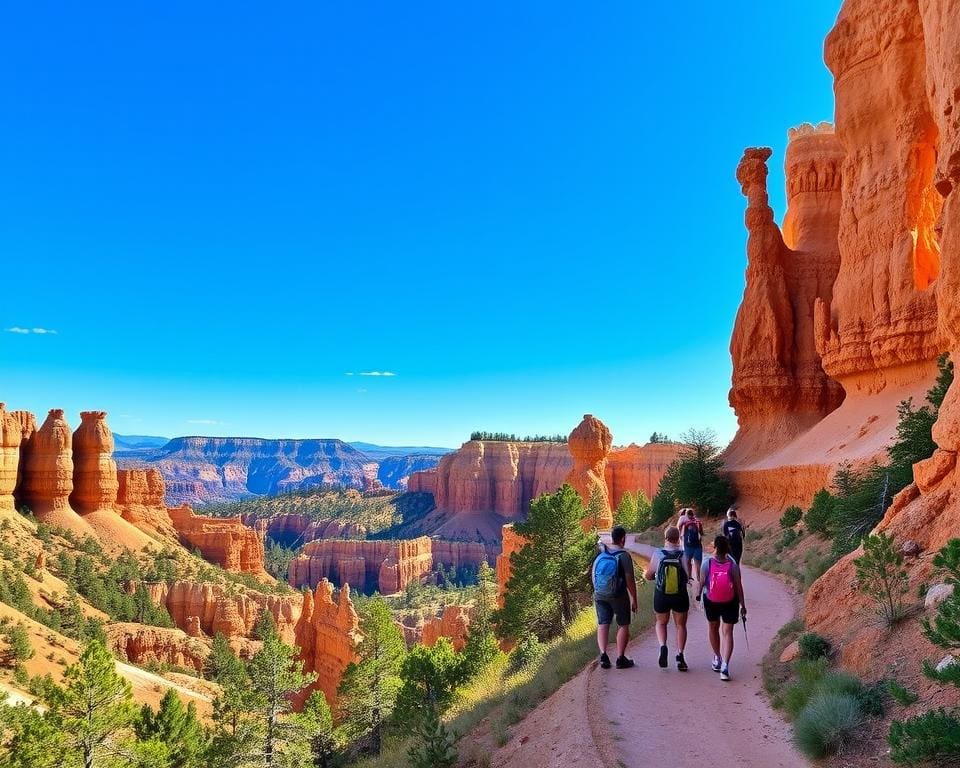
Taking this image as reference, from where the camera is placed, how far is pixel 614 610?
8.06 m

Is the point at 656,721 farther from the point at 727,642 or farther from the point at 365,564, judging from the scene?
the point at 365,564

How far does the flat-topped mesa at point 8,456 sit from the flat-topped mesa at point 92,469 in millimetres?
Result: 5332

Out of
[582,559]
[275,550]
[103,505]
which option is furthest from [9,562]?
[275,550]

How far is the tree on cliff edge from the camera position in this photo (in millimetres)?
21188

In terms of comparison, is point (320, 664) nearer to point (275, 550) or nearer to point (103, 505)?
point (103, 505)

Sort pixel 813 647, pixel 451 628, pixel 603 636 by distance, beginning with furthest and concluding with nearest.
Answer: pixel 451 628 → pixel 603 636 → pixel 813 647

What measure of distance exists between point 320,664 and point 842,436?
115 feet

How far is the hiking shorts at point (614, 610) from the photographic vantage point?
7926 millimetres

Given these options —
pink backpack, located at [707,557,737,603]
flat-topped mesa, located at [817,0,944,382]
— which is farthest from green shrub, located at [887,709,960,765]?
flat-topped mesa, located at [817,0,944,382]

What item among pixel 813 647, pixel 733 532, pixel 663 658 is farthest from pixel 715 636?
pixel 733 532

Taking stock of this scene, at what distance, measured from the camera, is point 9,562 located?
134ft

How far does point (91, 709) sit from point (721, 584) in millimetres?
17569

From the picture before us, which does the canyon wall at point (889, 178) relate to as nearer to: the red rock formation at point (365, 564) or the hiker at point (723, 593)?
the hiker at point (723, 593)

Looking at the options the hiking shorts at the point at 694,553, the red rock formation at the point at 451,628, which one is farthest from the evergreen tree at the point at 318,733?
the hiking shorts at the point at 694,553
